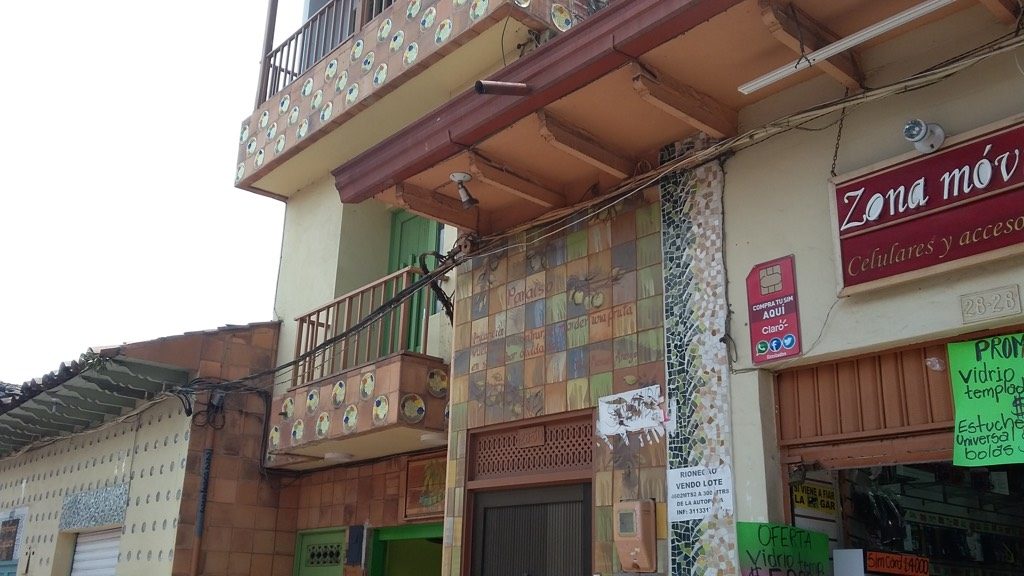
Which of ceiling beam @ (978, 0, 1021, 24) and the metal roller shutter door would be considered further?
the metal roller shutter door

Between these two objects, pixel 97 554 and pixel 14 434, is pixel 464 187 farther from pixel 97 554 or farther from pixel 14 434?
pixel 14 434

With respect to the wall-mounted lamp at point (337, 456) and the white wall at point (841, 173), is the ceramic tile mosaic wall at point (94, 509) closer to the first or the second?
the wall-mounted lamp at point (337, 456)

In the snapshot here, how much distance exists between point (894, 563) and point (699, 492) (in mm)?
1167

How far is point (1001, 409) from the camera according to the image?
467 centimetres

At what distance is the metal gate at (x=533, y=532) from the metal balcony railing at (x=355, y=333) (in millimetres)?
2499

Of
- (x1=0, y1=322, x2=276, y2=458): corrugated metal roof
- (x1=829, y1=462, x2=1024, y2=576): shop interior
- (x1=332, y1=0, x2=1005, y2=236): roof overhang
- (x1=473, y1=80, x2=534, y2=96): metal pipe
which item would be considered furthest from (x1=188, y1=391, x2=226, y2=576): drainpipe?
(x1=829, y1=462, x2=1024, y2=576): shop interior

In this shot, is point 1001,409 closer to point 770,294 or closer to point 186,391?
point 770,294

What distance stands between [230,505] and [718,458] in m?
6.54

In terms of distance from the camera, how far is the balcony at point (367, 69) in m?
8.42

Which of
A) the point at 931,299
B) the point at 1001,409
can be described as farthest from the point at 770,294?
the point at 1001,409

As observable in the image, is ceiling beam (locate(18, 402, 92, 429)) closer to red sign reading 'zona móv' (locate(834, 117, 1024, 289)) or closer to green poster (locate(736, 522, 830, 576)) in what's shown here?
green poster (locate(736, 522, 830, 576))

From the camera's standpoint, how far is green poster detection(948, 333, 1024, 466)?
4621mm

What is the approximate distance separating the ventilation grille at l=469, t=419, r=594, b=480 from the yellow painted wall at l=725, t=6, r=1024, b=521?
1.35 metres

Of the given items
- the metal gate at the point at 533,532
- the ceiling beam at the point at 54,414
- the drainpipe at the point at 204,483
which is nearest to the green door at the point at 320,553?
the drainpipe at the point at 204,483
